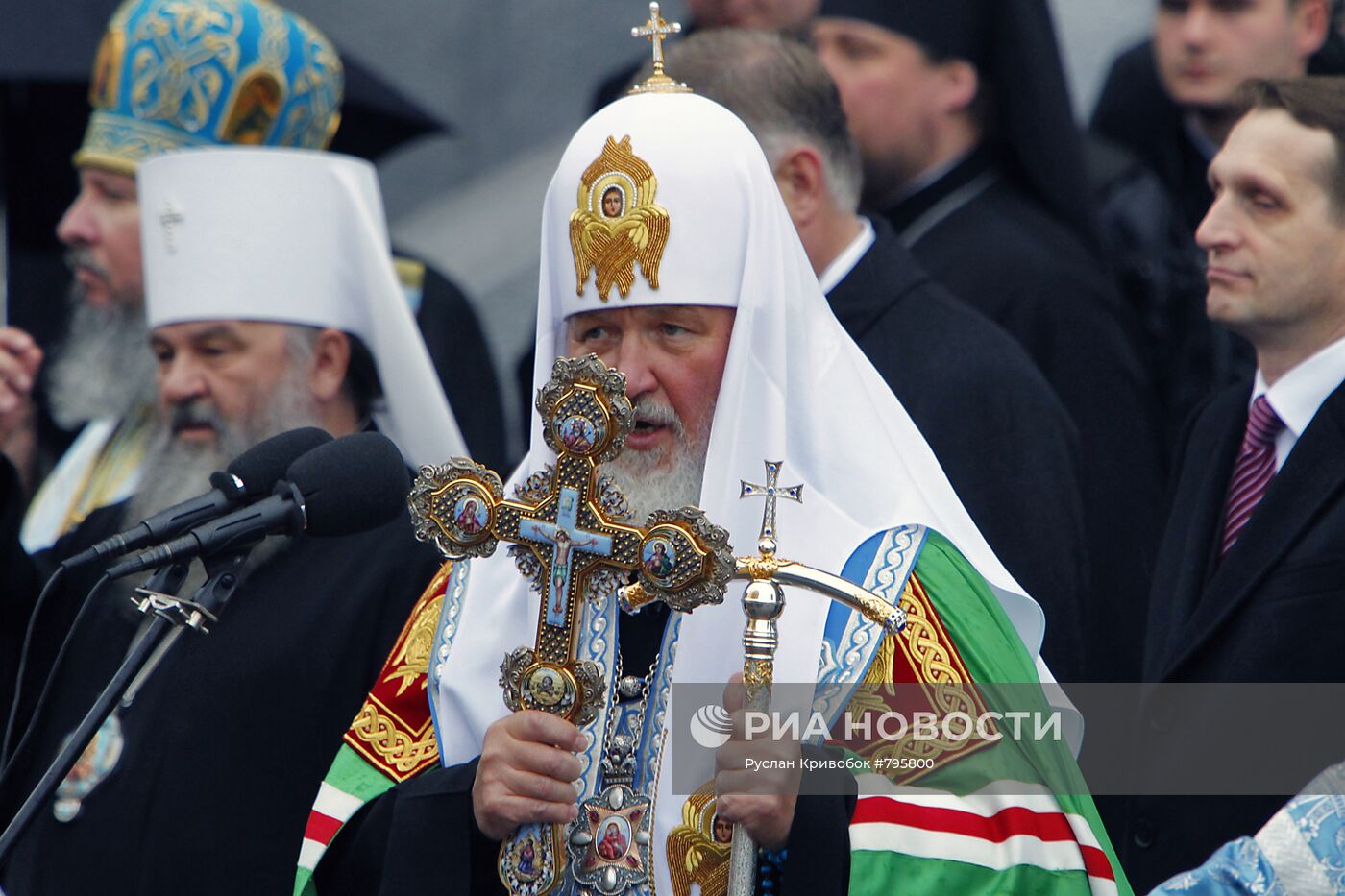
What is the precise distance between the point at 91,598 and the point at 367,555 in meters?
1.42

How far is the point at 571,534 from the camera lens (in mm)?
3777

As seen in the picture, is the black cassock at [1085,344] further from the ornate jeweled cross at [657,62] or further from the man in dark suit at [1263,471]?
the ornate jeweled cross at [657,62]

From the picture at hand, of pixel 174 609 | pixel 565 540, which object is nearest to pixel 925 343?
pixel 565 540

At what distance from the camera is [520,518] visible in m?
3.82

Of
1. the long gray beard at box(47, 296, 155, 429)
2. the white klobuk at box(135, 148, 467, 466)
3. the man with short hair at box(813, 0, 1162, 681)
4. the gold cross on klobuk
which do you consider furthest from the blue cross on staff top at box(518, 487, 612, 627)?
the long gray beard at box(47, 296, 155, 429)

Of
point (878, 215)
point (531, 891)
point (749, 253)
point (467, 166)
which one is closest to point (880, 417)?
point (749, 253)

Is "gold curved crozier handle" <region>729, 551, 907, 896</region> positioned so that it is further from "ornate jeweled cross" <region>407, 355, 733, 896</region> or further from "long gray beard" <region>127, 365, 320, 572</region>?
"long gray beard" <region>127, 365, 320, 572</region>

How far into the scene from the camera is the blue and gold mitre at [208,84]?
708cm

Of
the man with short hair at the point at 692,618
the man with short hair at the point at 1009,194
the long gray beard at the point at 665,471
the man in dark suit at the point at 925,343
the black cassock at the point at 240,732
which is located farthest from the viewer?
the man with short hair at the point at 1009,194

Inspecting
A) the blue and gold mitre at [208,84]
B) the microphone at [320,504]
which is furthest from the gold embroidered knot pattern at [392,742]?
the blue and gold mitre at [208,84]

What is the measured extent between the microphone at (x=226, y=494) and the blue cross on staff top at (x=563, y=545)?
49cm

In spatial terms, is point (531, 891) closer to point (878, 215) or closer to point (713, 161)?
point (713, 161)

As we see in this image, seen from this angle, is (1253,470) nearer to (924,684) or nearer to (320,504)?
(924,684)

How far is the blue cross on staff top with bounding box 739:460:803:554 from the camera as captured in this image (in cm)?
371
